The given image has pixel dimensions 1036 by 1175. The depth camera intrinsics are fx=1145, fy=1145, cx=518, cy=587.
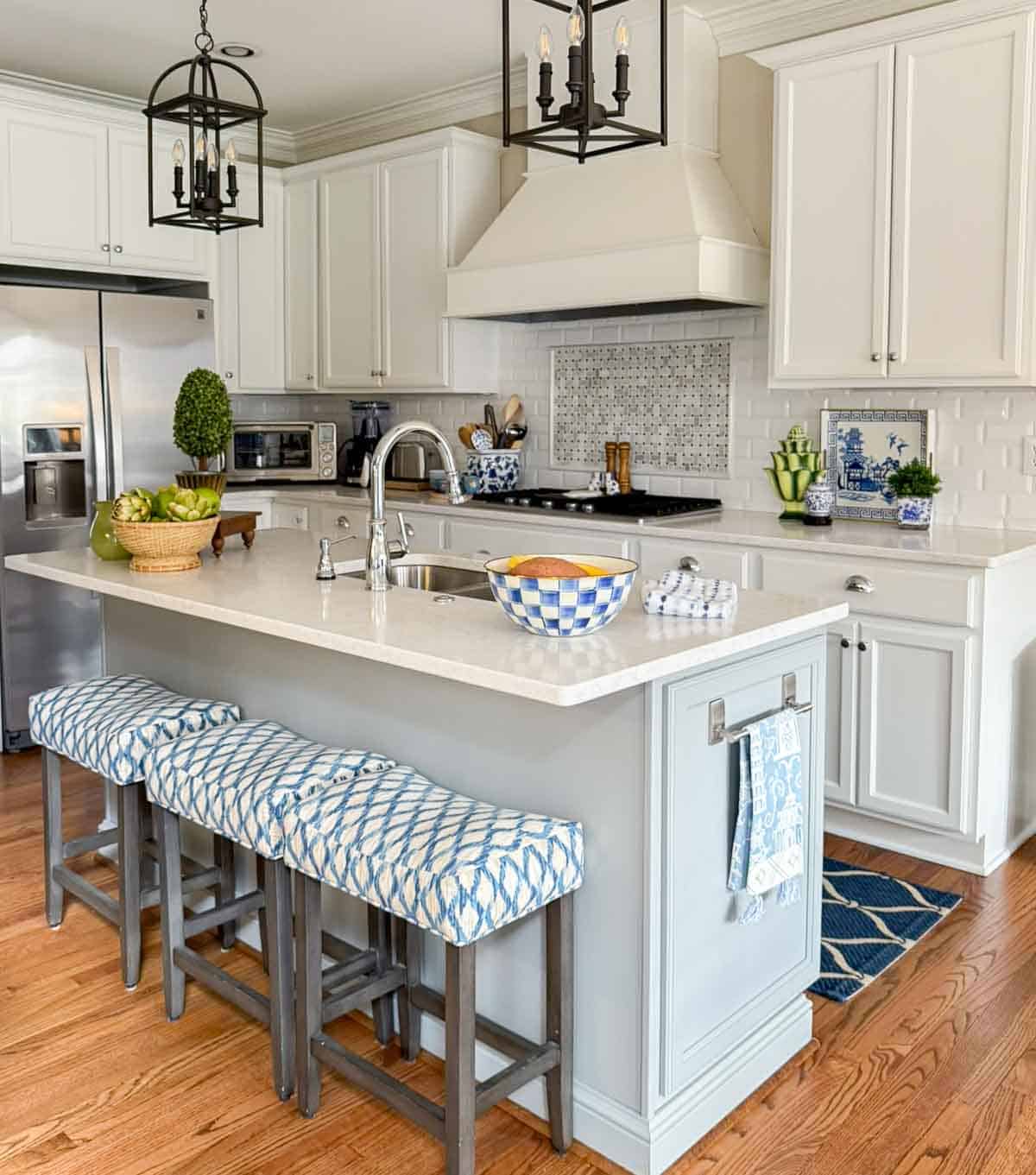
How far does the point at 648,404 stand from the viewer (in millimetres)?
4621

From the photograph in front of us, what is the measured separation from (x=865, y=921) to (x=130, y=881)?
184 centimetres

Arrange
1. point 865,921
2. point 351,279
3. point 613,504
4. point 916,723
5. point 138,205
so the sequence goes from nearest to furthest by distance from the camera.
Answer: point 865,921 < point 916,723 < point 613,504 < point 138,205 < point 351,279

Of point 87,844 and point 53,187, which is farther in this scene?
point 53,187

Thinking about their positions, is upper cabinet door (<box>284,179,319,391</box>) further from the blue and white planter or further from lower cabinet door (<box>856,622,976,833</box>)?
lower cabinet door (<box>856,622,976,833</box>)

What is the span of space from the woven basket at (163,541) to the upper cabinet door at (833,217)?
2017 millimetres

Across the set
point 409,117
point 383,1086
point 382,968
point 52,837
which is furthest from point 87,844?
point 409,117

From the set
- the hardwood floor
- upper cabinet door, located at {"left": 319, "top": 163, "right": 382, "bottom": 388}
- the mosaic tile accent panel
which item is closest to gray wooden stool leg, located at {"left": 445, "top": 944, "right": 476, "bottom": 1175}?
the hardwood floor

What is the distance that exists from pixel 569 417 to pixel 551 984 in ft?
10.4

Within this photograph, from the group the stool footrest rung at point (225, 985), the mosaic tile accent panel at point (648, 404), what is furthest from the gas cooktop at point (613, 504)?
the stool footrest rung at point (225, 985)

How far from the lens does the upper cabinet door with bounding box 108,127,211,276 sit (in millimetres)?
4801

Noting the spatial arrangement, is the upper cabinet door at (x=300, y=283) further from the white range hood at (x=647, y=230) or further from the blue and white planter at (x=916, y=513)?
the blue and white planter at (x=916, y=513)

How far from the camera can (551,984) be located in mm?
2072

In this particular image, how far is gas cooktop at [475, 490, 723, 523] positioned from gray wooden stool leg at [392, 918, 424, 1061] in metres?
1.88

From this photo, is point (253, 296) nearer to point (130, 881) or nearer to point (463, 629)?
point (130, 881)
